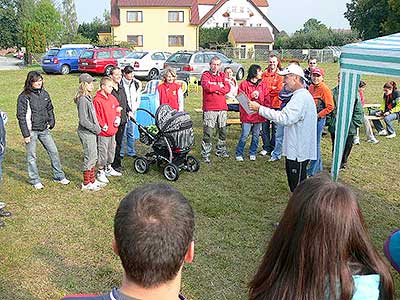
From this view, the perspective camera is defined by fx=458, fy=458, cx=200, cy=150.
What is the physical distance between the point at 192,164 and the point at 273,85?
2044mm

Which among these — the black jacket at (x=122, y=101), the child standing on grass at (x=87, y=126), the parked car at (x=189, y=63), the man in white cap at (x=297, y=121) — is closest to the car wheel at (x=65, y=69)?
the parked car at (x=189, y=63)

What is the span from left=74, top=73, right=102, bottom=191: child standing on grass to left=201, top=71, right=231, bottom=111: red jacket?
2.01 m

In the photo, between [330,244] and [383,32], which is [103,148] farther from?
[383,32]

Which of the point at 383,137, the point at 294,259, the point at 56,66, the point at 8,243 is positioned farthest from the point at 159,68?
the point at 294,259

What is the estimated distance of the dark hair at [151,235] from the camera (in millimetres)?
1492

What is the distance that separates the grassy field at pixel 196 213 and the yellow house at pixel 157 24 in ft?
130

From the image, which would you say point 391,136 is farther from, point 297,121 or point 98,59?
point 98,59

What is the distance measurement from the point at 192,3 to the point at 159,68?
27508 millimetres

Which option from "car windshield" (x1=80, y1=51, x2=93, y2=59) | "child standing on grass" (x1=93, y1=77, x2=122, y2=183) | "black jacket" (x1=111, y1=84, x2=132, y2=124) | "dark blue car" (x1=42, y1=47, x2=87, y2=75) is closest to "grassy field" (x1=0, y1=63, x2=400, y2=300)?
"child standing on grass" (x1=93, y1=77, x2=122, y2=183)

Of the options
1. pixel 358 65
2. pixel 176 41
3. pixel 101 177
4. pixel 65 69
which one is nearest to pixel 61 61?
pixel 65 69

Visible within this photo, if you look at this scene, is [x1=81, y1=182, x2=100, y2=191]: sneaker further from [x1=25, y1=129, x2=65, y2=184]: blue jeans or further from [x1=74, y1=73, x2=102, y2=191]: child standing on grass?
[x1=25, y1=129, x2=65, y2=184]: blue jeans

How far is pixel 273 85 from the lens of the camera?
315 inches

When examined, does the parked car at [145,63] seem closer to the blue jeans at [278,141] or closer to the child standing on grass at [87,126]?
the blue jeans at [278,141]

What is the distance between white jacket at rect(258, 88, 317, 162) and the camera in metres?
4.85
